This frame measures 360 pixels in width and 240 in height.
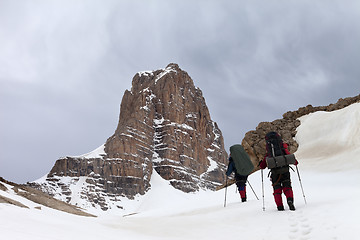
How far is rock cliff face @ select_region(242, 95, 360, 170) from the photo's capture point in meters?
26.2

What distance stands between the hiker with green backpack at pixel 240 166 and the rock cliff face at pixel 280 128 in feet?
43.7

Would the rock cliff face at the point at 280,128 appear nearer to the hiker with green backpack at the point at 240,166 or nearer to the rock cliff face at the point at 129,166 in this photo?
the hiker with green backpack at the point at 240,166

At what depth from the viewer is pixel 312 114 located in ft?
91.2

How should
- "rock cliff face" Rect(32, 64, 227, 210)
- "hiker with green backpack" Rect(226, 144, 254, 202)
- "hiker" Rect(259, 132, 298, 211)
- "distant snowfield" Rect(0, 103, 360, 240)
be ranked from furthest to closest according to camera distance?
"rock cliff face" Rect(32, 64, 227, 210)
"hiker with green backpack" Rect(226, 144, 254, 202)
"hiker" Rect(259, 132, 298, 211)
"distant snowfield" Rect(0, 103, 360, 240)

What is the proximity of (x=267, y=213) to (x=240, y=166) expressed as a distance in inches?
166

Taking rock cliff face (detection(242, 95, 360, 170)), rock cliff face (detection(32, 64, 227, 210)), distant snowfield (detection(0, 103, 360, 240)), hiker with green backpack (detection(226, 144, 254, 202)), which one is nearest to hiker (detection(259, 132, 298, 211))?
distant snowfield (detection(0, 103, 360, 240))

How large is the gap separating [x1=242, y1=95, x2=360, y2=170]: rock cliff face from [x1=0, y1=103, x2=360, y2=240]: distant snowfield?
0.96 m

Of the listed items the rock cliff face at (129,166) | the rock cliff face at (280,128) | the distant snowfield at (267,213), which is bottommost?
the distant snowfield at (267,213)

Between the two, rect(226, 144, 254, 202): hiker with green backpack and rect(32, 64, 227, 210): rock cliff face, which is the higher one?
rect(32, 64, 227, 210): rock cliff face

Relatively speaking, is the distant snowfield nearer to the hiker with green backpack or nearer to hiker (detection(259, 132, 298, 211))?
hiker (detection(259, 132, 298, 211))

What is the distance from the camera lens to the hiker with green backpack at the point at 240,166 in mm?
12898

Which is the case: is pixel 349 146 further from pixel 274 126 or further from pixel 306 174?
pixel 274 126

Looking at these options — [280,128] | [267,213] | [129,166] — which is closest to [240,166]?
[267,213]

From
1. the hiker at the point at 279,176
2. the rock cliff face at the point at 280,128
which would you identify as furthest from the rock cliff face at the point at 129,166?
the hiker at the point at 279,176
